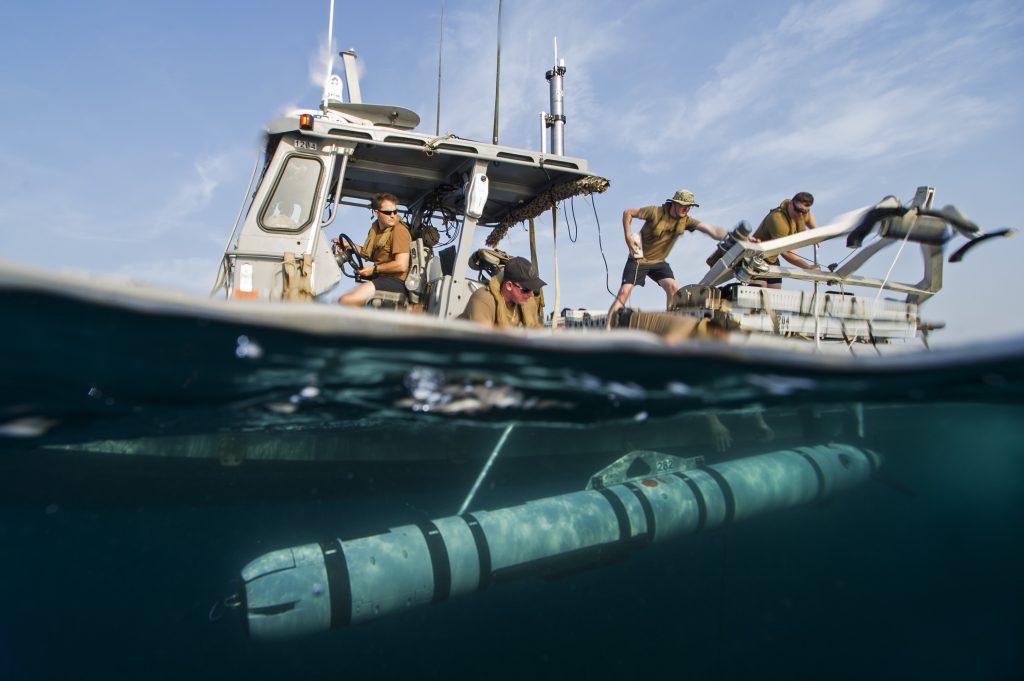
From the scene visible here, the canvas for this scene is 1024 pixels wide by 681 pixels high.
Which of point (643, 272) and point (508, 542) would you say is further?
point (643, 272)

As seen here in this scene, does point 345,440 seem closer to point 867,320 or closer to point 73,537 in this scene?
point 867,320

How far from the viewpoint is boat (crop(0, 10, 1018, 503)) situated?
3.73 m

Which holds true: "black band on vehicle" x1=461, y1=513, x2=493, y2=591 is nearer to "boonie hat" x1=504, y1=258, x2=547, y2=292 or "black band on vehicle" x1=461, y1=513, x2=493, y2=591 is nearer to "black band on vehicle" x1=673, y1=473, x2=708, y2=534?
"boonie hat" x1=504, y1=258, x2=547, y2=292

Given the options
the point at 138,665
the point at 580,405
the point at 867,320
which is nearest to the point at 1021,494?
the point at 867,320

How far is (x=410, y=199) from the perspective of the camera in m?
8.05

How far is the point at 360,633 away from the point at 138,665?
11.9ft

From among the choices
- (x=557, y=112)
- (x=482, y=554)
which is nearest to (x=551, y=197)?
(x=557, y=112)

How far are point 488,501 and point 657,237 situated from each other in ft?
19.7

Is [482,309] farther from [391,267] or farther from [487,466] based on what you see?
[487,466]

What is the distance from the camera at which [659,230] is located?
6672 millimetres

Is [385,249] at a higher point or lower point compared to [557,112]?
lower

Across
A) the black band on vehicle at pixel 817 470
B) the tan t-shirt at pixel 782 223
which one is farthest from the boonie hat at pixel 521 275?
the black band on vehicle at pixel 817 470

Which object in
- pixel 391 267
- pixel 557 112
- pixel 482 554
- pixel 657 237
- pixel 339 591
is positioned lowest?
pixel 339 591

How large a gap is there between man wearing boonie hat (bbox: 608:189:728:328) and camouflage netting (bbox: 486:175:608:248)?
640 millimetres
